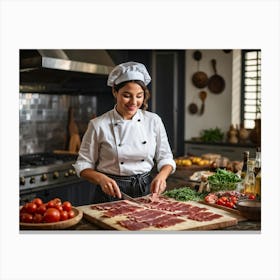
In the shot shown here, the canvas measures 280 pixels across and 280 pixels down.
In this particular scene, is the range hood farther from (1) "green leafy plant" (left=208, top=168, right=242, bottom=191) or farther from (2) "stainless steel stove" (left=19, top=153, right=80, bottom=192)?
(1) "green leafy plant" (left=208, top=168, right=242, bottom=191)

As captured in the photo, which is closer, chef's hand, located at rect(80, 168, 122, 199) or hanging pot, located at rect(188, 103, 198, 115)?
chef's hand, located at rect(80, 168, 122, 199)

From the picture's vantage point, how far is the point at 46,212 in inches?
78.2

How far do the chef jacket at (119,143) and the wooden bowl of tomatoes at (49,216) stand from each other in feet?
1.40

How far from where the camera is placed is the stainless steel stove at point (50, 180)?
3441 mm

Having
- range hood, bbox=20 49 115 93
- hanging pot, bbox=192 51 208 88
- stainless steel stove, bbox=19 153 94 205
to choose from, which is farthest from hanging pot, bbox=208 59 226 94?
stainless steel stove, bbox=19 153 94 205

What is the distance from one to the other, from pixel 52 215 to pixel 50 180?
1.69 metres

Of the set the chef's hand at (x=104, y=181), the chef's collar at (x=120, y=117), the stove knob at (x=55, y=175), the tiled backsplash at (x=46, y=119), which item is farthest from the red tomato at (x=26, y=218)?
the tiled backsplash at (x=46, y=119)

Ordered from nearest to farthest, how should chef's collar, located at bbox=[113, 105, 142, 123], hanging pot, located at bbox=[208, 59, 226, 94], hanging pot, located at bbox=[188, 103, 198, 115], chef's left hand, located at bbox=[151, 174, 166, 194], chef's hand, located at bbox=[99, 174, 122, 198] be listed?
chef's hand, located at bbox=[99, 174, 122, 198] < chef's left hand, located at bbox=[151, 174, 166, 194] < chef's collar, located at bbox=[113, 105, 142, 123] < hanging pot, located at bbox=[188, 103, 198, 115] < hanging pot, located at bbox=[208, 59, 226, 94]

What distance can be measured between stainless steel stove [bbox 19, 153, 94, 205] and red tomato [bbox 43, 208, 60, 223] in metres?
1.45

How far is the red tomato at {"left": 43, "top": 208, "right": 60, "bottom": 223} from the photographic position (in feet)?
6.44

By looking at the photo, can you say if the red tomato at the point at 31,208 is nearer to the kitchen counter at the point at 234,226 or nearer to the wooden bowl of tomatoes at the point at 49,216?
the wooden bowl of tomatoes at the point at 49,216

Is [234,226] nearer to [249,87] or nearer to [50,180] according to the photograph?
[50,180]

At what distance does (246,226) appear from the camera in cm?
211
